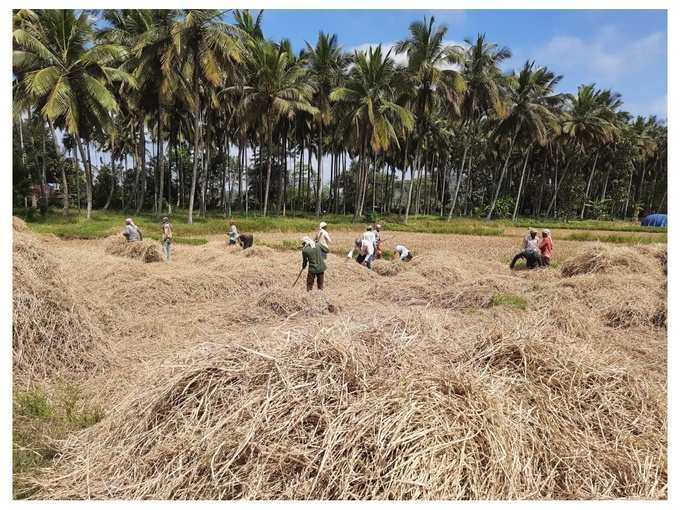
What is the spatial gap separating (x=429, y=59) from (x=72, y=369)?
26.9 m

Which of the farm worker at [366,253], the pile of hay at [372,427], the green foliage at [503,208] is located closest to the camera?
the pile of hay at [372,427]

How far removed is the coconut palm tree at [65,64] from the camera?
58.9 feet

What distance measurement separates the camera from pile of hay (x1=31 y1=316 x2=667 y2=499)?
8.11ft

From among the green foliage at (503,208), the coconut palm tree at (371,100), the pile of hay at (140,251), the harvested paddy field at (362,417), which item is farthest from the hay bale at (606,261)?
the green foliage at (503,208)

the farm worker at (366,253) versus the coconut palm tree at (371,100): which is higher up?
the coconut palm tree at (371,100)

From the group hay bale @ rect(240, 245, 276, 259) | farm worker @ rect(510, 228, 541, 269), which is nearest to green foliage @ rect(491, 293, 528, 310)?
Answer: farm worker @ rect(510, 228, 541, 269)

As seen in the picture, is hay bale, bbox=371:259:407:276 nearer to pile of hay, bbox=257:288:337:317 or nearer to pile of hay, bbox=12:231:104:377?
pile of hay, bbox=257:288:337:317

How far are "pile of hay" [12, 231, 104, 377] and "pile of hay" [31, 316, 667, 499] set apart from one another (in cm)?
180

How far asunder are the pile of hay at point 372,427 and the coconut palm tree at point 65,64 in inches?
743

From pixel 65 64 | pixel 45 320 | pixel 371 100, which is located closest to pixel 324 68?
pixel 371 100

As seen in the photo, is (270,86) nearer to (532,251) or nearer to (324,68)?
(324,68)

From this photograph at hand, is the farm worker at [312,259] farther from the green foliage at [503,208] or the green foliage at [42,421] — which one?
the green foliage at [503,208]

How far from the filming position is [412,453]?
8.05 ft

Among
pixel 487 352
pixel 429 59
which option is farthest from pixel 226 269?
pixel 429 59
